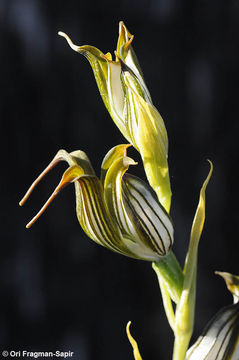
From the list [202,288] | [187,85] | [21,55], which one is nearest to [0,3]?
[21,55]

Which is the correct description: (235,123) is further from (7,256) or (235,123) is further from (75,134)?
(7,256)

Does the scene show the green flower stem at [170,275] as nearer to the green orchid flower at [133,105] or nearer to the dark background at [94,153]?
the green orchid flower at [133,105]

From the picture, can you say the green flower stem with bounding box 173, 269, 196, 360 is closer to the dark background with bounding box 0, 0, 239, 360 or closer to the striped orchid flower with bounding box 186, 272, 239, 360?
the striped orchid flower with bounding box 186, 272, 239, 360

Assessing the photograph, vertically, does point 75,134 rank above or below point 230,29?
below

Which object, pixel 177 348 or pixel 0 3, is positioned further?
pixel 0 3

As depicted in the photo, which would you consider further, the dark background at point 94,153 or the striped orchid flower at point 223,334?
the dark background at point 94,153
